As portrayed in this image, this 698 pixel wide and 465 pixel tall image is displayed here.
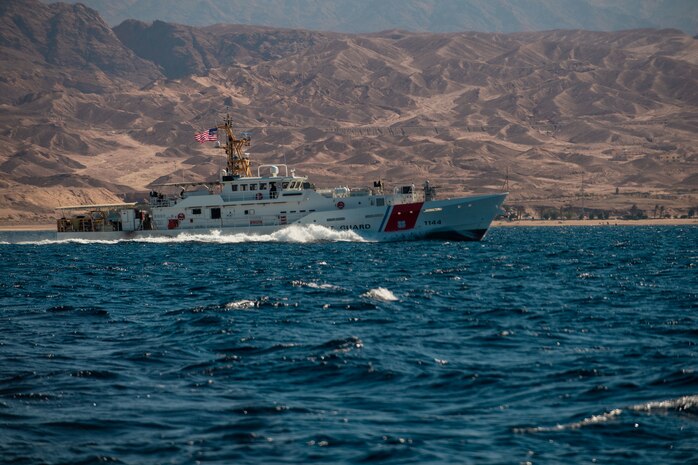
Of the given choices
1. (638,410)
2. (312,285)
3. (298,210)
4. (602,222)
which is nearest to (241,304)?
(312,285)

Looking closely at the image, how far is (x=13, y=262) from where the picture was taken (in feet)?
219

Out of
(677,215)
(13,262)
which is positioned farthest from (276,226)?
(677,215)

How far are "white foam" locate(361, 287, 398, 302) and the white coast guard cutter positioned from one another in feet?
131

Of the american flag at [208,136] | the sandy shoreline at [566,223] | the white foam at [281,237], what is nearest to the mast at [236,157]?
the american flag at [208,136]

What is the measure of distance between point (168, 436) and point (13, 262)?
53.9m

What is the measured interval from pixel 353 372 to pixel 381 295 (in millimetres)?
14453

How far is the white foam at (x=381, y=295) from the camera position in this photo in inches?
1384

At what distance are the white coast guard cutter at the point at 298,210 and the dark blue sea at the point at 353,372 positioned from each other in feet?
112

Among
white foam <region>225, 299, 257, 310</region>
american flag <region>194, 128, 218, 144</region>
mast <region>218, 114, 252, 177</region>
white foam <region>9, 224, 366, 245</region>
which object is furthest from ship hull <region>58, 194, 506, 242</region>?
white foam <region>225, 299, 257, 310</region>

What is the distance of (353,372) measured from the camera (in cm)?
2136

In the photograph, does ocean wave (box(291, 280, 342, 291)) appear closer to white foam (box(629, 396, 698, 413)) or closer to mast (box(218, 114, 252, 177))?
white foam (box(629, 396, 698, 413))

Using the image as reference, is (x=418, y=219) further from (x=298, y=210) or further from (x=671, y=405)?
(x=671, y=405)

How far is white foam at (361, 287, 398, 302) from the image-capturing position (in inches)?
1384

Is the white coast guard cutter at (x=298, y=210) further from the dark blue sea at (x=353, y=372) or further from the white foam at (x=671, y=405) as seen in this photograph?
the white foam at (x=671, y=405)
